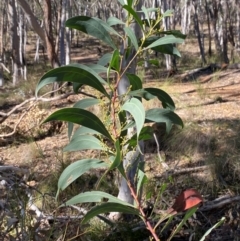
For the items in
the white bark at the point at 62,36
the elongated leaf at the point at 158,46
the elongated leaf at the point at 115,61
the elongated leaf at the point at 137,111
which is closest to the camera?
the elongated leaf at the point at 137,111

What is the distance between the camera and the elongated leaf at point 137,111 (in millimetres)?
1172

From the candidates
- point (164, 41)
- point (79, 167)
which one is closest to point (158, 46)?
point (164, 41)

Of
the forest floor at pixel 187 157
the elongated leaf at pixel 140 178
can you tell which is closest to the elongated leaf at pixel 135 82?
the elongated leaf at pixel 140 178

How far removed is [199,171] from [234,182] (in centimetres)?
41

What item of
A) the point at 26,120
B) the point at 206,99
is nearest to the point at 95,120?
the point at 26,120

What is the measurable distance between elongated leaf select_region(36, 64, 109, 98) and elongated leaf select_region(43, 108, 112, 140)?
79mm

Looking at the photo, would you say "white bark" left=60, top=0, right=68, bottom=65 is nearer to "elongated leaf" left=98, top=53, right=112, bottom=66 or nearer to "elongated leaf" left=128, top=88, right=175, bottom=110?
"elongated leaf" left=98, top=53, right=112, bottom=66

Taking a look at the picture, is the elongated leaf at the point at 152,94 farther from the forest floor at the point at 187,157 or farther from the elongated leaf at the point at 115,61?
the forest floor at the point at 187,157

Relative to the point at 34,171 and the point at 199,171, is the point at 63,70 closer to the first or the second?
the point at 199,171

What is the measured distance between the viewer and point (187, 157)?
4.87 m

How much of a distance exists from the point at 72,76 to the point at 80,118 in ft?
0.36

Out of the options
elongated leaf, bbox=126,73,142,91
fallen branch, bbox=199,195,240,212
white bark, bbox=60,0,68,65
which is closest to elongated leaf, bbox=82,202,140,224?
elongated leaf, bbox=126,73,142,91

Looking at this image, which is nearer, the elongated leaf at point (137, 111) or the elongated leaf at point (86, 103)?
the elongated leaf at point (137, 111)

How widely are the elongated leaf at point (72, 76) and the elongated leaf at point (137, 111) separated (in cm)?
10
